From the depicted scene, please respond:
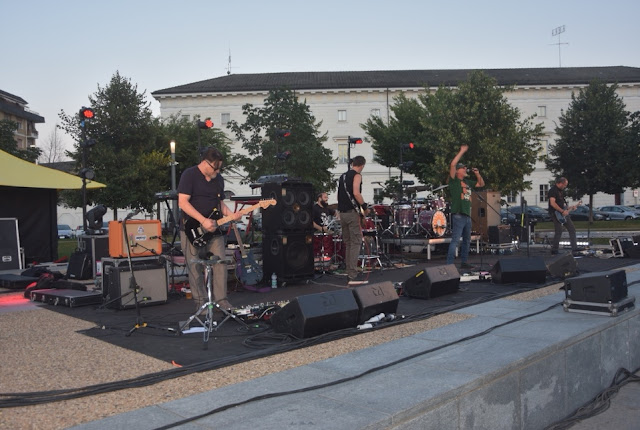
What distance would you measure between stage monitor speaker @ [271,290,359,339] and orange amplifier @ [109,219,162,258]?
330 cm

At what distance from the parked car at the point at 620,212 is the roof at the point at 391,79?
12.4m

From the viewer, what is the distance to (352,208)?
345 inches

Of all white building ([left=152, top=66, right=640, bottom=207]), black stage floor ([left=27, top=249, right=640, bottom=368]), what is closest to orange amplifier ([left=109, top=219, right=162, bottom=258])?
black stage floor ([left=27, top=249, right=640, bottom=368])

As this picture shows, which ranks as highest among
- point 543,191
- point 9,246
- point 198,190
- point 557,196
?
point 543,191

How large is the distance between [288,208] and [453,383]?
611cm

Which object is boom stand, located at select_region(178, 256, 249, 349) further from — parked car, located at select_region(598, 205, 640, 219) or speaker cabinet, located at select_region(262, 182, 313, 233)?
parked car, located at select_region(598, 205, 640, 219)

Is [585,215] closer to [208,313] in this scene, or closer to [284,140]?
[284,140]

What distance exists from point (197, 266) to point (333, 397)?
3441mm

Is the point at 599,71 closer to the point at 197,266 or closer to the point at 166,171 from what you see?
the point at 166,171

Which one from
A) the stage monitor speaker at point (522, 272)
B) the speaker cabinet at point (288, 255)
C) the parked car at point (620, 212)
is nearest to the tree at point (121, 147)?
the speaker cabinet at point (288, 255)

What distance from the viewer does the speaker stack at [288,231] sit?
900 centimetres

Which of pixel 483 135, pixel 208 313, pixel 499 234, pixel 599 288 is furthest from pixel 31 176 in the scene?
pixel 483 135

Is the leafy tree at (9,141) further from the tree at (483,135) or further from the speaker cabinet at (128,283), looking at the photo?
the speaker cabinet at (128,283)

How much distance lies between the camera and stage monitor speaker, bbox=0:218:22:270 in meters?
12.1
